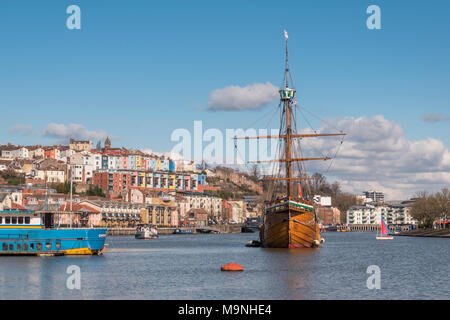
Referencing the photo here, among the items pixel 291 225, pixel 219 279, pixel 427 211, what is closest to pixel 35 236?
pixel 219 279

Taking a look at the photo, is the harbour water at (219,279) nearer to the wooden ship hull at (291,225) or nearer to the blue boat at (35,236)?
the blue boat at (35,236)

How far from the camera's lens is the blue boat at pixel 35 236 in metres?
66.9

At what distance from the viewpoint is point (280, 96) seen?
9131 cm

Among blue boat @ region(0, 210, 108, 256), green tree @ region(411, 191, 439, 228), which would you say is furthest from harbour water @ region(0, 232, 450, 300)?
green tree @ region(411, 191, 439, 228)

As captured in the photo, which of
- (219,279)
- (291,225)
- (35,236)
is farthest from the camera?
(291,225)

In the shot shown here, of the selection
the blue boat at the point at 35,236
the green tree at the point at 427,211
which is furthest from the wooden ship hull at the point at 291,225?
the green tree at the point at 427,211

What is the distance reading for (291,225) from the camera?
3061 inches

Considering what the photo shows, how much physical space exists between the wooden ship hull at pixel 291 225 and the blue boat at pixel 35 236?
2213 centimetres

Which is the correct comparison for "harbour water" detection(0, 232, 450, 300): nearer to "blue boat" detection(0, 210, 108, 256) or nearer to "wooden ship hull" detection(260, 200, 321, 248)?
"blue boat" detection(0, 210, 108, 256)

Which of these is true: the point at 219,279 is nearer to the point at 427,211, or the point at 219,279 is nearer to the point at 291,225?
the point at 291,225

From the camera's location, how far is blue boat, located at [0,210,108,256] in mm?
66875

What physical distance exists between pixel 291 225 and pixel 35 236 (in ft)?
92.4

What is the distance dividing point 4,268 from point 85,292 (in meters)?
17.0
